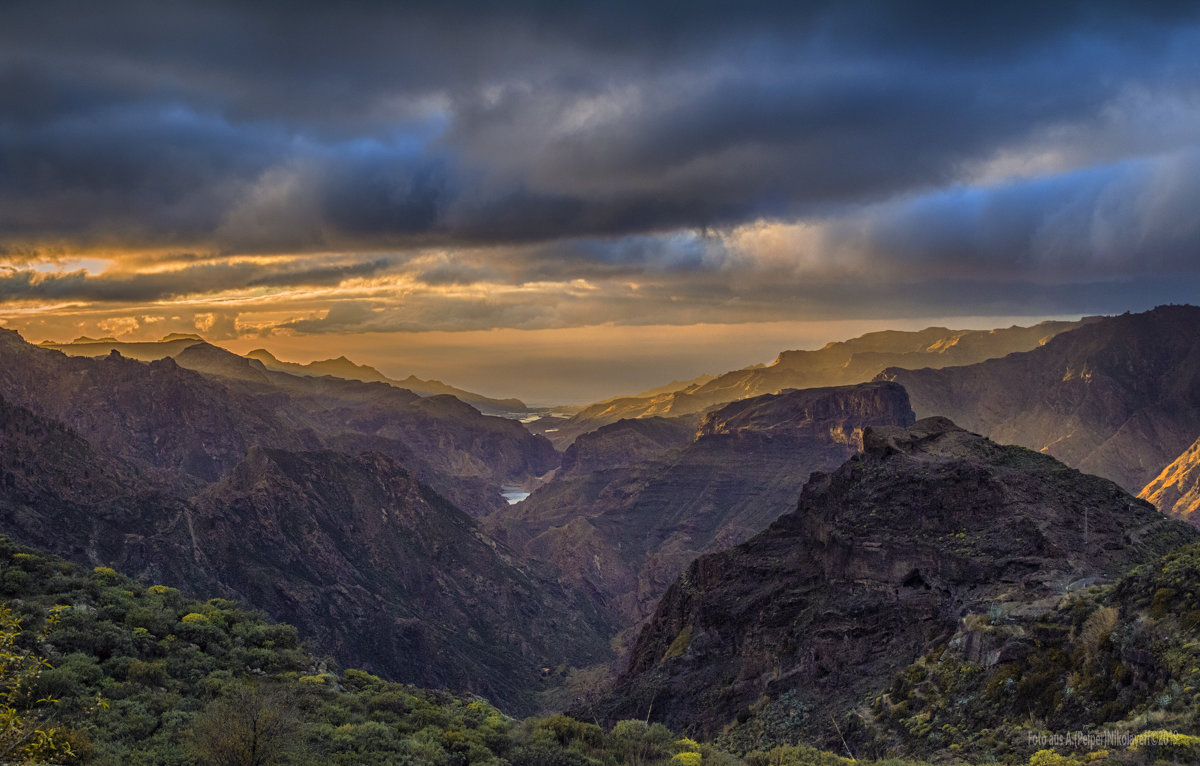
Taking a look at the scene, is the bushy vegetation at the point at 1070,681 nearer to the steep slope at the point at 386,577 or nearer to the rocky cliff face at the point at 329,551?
the rocky cliff face at the point at 329,551

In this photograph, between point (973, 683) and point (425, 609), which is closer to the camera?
point (973, 683)

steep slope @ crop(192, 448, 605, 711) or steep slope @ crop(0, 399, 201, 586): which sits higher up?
steep slope @ crop(0, 399, 201, 586)

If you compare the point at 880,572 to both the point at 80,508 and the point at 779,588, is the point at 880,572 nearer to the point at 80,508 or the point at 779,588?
the point at 779,588

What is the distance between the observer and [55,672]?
29453 mm

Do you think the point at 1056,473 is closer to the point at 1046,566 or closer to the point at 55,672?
the point at 1046,566

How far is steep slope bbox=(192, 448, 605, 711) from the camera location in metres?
119

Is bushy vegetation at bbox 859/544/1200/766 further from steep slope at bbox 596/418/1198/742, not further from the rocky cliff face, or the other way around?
the rocky cliff face

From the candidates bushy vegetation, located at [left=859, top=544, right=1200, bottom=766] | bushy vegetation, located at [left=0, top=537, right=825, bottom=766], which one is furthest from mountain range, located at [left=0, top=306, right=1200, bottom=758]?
bushy vegetation, located at [left=0, top=537, right=825, bottom=766]

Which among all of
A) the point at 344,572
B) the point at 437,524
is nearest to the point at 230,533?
the point at 344,572

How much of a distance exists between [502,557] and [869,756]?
14367 cm

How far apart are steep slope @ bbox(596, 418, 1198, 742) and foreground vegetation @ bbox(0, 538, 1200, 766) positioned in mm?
7391

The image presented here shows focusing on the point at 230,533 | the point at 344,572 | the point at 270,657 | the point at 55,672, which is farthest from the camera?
the point at 344,572

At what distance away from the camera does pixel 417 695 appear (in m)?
42.5

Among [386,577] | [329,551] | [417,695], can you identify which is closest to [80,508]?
[329,551]
